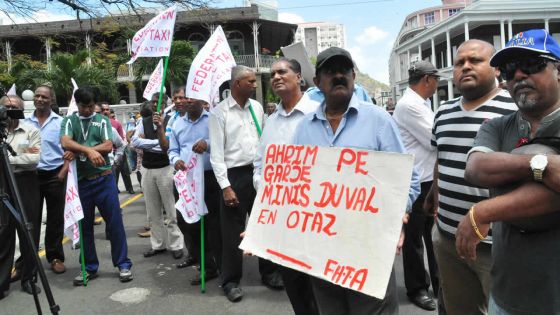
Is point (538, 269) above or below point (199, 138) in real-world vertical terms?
below

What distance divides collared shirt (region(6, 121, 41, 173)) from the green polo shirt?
0.28 meters

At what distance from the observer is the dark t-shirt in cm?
156

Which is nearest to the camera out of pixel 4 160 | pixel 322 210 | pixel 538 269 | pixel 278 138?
pixel 538 269

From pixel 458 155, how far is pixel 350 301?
108 cm

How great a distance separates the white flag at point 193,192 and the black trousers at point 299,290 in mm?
1607

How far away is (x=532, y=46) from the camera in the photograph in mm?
1610

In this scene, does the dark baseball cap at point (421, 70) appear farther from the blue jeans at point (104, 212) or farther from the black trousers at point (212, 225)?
the blue jeans at point (104, 212)

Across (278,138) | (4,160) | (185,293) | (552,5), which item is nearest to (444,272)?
(278,138)

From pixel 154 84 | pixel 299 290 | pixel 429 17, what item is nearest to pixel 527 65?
pixel 299 290

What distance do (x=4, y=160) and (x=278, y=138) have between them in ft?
6.59

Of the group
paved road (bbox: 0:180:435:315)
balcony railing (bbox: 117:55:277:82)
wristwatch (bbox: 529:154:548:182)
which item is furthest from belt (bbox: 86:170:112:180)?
balcony railing (bbox: 117:55:277:82)

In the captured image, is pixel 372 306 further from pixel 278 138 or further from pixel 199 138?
pixel 199 138

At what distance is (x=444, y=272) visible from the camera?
2.65 metres

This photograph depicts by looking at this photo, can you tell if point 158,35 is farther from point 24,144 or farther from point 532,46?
point 532,46
